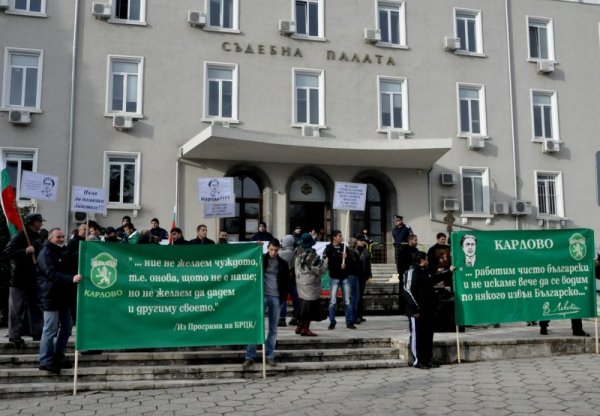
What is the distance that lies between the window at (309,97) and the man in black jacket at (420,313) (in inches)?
465

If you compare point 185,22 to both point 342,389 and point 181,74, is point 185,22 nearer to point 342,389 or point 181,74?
point 181,74

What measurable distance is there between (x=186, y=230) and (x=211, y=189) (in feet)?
16.2

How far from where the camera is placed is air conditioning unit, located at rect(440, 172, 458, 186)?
20953 mm

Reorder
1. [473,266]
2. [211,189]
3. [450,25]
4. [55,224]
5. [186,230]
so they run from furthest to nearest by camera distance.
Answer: [450,25] → [186,230] → [55,224] → [211,189] → [473,266]

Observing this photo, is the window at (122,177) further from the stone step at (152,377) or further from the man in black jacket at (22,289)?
the stone step at (152,377)

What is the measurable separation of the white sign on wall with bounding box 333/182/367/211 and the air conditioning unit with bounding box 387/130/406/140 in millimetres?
7549

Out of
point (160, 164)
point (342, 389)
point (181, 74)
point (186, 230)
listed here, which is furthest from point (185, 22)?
point (342, 389)

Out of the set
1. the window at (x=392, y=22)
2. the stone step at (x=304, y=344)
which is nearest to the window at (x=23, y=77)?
the stone step at (x=304, y=344)

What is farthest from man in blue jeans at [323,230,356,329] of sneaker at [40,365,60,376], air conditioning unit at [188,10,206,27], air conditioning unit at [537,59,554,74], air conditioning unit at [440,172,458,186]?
air conditioning unit at [537,59,554,74]

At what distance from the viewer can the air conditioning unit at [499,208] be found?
21406 mm

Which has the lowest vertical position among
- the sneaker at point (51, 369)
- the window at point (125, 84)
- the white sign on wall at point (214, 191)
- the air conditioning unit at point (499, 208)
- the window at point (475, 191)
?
the sneaker at point (51, 369)

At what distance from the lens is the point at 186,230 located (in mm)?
18734

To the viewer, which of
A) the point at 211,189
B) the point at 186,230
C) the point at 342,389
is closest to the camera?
the point at 342,389

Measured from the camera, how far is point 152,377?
8.30 metres
